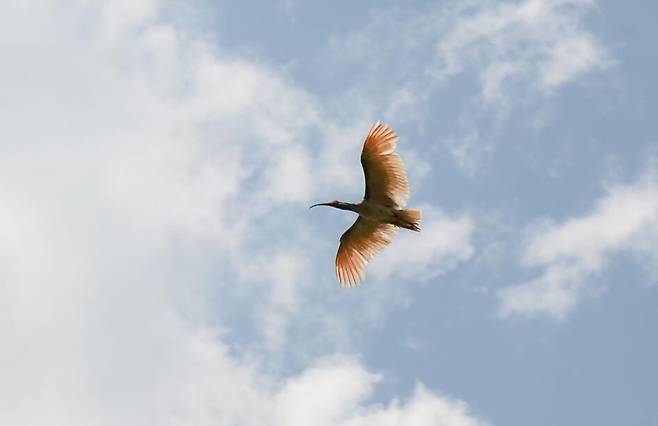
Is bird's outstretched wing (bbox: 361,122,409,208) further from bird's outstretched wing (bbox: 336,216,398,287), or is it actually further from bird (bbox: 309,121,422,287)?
bird's outstretched wing (bbox: 336,216,398,287)

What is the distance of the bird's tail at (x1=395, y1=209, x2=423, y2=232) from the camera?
3559 centimetres

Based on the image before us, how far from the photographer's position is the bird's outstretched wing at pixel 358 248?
1483 inches

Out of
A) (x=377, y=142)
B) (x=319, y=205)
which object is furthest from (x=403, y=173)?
(x=319, y=205)

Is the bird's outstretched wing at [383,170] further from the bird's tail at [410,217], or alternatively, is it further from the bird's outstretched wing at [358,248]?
the bird's outstretched wing at [358,248]

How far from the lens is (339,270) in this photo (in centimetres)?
3831

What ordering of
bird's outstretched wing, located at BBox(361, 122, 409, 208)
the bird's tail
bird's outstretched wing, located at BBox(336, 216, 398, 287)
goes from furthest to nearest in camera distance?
bird's outstretched wing, located at BBox(336, 216, 398, 287) → the bird's tail → bird's outstretched wing, located at BBox(361, 122, 409, 208)

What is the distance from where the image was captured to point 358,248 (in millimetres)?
38125

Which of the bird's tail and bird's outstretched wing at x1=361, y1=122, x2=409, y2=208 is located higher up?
bird's outstretched wing at x1=361, y1=122, x2=409, y2=208

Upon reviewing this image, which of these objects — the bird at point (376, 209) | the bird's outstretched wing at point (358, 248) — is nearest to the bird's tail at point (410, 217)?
the bird at point (376, 209)

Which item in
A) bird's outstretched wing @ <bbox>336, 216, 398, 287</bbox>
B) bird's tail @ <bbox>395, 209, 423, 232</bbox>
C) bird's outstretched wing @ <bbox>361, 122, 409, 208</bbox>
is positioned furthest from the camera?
bird's outstretched wing @ <bbox>336, 216, 398, 287</bbox>

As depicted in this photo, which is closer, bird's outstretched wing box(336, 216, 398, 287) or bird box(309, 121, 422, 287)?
bird box(309, 121, 422, 287)

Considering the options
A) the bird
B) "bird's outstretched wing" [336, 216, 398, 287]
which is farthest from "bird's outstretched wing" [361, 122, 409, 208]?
"bird's outstretched wing" [336, 216, 398, 287]

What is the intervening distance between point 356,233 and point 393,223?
2.05m

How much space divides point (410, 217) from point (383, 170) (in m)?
1.90
